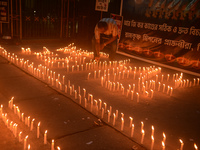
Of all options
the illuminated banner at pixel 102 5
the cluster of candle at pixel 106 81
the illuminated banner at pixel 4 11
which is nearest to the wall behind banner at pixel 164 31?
the illuminated banner at pixel 102 5

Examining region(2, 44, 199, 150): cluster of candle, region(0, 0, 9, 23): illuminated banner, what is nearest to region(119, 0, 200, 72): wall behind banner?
region(2, 44, 199, 150): cluster of candle

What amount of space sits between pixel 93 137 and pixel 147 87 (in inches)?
121

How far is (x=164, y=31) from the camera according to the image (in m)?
9.13

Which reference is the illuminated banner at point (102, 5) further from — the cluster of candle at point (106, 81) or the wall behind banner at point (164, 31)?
the cluster of candle at point (106, 81)

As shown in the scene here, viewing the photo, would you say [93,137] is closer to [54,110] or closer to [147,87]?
[54,110]

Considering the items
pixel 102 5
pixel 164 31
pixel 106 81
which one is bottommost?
pixel 106 81

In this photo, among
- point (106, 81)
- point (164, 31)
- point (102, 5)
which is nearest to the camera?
point (106, 81)

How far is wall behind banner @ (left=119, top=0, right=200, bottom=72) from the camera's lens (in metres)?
8.18

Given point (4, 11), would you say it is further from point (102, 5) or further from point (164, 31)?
point (164, 31)

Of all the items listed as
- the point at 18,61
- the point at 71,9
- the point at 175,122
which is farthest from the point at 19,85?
the point at 71,9

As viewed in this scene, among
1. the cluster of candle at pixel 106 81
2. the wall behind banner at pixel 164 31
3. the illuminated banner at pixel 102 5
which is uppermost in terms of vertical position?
the illuminated banner at pixel 102 5

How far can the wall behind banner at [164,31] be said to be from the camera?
818 centimetres

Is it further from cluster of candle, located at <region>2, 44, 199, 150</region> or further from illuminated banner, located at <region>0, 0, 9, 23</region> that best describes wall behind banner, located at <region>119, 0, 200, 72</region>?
illuminated banner, located at <region>0, 0, 9, 23</region>

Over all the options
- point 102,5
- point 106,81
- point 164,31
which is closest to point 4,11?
point 102,5
